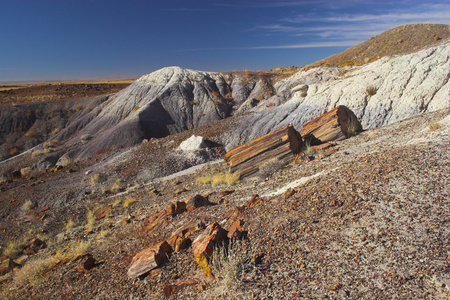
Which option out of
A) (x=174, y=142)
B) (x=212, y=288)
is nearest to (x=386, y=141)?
(x=212, y=288)

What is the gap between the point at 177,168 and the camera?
16000 mm

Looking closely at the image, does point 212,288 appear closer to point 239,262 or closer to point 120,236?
point 239,262

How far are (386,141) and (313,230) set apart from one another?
227 inches

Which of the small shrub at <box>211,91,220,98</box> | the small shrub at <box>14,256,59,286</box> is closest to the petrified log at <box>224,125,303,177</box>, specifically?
the small shrub at <box>14,256,59,286</box>

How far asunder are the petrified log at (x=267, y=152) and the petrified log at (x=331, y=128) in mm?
810

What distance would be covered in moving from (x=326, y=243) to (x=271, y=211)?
67.3 inches

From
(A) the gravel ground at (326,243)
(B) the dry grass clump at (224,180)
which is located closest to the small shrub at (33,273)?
(A) the gravel ground at (326,243)

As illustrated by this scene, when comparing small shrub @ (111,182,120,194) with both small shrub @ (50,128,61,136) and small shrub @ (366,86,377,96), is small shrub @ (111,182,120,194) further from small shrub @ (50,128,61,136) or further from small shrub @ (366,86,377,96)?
small shrub @ (50,128,61,136)

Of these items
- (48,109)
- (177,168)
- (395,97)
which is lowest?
(177,168)

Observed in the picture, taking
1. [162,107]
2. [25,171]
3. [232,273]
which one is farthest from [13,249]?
[162,107]

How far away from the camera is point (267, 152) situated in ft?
34.1

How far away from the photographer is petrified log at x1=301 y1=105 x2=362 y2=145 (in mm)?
11148

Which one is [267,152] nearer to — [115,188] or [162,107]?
[115,188]

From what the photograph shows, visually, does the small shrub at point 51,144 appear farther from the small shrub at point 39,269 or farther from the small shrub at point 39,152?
the small shrub at point 39,269
